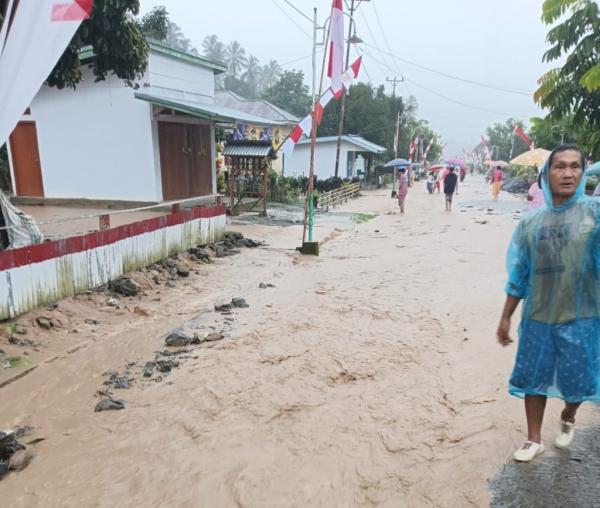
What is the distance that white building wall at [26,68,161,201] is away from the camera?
44.7 feet

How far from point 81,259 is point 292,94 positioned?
4755 centimetres

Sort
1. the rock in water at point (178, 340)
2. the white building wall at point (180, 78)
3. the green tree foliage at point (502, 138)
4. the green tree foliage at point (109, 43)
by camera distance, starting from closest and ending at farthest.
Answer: the rock in water at point (178, 340) < the green tree foliage at point (109, 43) < the white building wall at point (180, 78) < the green tree foliage at point (502, 138)

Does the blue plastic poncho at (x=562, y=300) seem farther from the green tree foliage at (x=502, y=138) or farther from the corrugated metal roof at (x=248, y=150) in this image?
the green tree foliage at (x=502, y=138)

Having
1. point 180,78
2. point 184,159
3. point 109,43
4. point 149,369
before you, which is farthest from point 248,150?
point 149,369

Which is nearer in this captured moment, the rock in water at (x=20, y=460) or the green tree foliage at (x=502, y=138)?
the rock in water at (x=20, y=460)

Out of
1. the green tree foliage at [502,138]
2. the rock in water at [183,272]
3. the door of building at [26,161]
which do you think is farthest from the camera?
the green tree foliage at [502,138]

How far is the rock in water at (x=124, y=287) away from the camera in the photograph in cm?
740

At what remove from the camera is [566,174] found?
279 centimetres

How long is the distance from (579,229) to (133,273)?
676 centimetres

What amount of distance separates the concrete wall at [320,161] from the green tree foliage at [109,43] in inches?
918

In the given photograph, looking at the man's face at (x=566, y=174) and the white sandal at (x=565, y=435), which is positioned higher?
the man's face at (x=566, y=174)

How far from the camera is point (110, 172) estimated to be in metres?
14.1

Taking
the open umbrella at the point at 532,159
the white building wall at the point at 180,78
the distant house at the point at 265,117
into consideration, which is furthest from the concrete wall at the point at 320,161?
the open umbrella at the point at 532,159

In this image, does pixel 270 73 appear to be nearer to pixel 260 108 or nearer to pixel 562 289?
pixel 260 108
